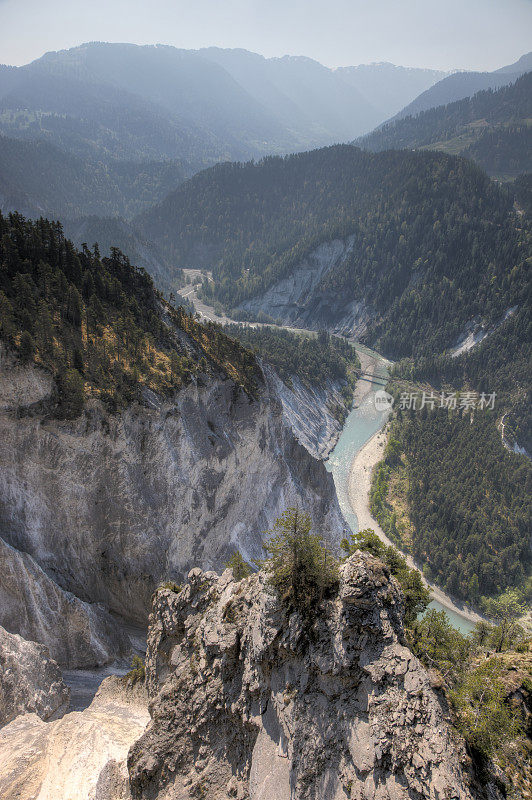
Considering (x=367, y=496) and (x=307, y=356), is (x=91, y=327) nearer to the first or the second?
(x=367, y=496)

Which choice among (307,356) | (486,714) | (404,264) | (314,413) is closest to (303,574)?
(486,714)

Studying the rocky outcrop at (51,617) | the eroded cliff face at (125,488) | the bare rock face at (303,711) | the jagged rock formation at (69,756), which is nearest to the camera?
the bare rock face at (303,711)

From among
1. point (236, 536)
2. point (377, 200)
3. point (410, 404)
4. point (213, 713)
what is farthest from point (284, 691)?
point (377, 200)

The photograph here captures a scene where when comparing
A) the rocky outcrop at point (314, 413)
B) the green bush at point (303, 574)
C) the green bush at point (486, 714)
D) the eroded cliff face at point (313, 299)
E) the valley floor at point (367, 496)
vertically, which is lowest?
the valley floor at point (367, 496)

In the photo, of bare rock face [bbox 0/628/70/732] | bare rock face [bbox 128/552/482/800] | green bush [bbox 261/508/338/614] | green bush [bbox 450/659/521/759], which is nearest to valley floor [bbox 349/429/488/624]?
bare rock face [bbox 0/628/70/732]

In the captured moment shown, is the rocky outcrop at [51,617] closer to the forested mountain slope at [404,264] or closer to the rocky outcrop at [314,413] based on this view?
the rocky outcrop at [314,413]

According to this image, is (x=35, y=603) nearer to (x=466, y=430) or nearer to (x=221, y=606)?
(x=221, y=606)

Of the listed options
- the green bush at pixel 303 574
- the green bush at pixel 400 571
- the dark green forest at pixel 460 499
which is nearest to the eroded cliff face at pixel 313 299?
the dark green forest at pixel 460 499
